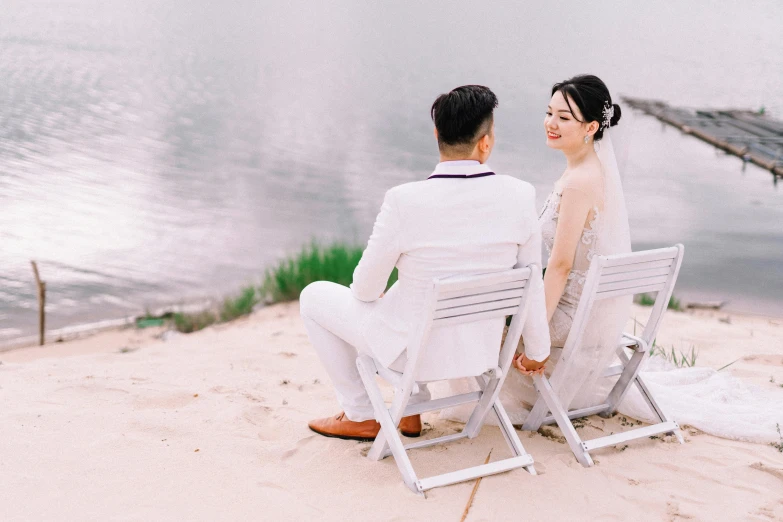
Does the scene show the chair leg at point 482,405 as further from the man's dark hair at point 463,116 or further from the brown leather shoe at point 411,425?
the man's dark hair at point 463,116

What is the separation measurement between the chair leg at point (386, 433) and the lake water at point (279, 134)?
4.97 m

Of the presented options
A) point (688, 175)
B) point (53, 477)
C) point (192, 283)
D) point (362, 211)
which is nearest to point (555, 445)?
point (53, 477)

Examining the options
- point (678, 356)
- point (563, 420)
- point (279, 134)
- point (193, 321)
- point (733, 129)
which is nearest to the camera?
point (563, 420)

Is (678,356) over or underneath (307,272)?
over

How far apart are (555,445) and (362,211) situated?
8049 millimetres

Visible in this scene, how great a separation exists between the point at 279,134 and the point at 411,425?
12.6 m

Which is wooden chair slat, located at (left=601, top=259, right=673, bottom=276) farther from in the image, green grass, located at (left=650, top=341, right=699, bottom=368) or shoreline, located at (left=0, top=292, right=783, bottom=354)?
shoreline, located at (left=0, top=292, right=783, bottom=354)

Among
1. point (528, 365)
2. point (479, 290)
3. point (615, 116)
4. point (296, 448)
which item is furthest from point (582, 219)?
point (296, 448)

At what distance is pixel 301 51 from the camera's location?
24.8 m

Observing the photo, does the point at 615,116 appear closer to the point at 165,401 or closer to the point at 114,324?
the point at 165,401

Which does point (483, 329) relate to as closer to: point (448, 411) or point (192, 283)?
point (448, 411)

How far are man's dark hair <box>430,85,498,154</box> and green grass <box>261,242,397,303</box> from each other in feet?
13.6

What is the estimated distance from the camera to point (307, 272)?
6949 millimetres

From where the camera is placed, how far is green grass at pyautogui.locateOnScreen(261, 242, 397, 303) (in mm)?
6902
